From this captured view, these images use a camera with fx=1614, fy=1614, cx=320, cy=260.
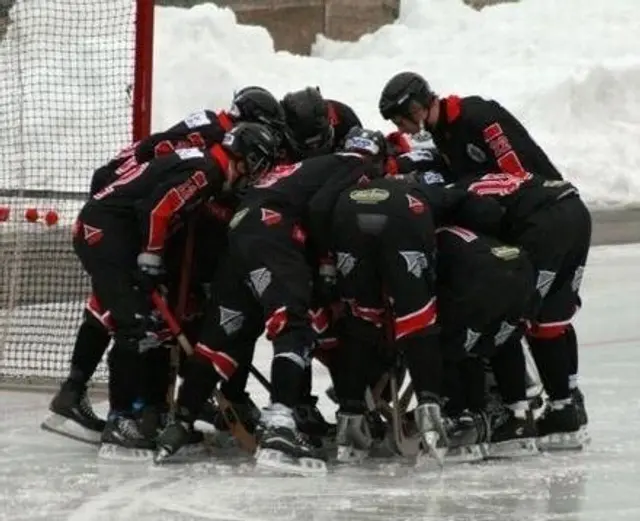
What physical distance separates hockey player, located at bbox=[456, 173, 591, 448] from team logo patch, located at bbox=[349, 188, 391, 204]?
1.48 ft

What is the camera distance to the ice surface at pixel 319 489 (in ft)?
15.6

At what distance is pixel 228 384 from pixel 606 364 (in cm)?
231

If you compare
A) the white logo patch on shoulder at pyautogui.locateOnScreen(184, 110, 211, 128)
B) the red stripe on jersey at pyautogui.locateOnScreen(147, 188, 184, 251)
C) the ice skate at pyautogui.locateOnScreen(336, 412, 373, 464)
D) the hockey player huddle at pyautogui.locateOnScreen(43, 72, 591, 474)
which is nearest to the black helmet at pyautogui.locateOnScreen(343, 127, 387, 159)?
the hockey player huddle at pyautogui.locateOnScreen(43, 72, 591, 474)

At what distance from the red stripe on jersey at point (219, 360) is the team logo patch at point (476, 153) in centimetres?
120

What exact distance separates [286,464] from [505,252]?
1.04m

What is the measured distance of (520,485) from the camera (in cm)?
516

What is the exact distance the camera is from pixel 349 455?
5527mm

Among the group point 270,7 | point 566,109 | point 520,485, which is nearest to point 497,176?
point 520,485

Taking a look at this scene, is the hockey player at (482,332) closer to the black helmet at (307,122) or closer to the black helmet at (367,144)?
the black helmet at (367,144)

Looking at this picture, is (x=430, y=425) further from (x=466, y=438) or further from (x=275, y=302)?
(x=275, y=302)

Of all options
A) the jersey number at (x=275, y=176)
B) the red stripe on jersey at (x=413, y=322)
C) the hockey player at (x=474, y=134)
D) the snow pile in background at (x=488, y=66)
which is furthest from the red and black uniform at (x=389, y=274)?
the snow pile in background at (x=488, y=66)

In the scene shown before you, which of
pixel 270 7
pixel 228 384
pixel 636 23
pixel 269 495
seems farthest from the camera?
pixel 636 23

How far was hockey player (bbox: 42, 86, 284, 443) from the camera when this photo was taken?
5848 mm

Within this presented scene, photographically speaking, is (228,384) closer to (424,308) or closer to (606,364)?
(424,308)
